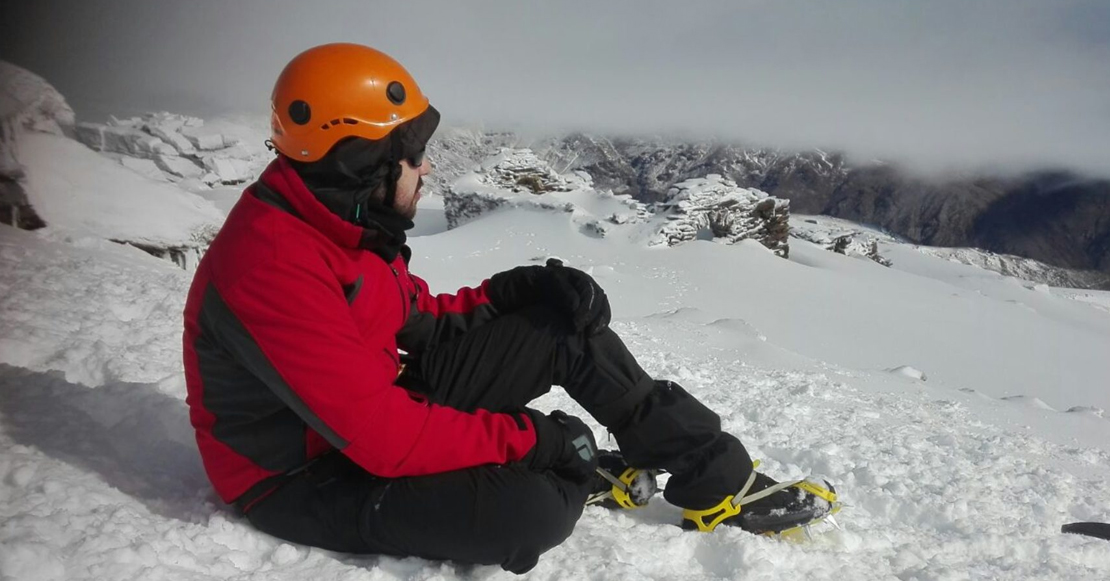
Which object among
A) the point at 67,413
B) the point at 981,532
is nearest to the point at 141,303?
the point at 67,413

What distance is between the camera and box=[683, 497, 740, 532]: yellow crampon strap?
202 cm

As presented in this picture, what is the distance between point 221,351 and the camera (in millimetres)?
1645

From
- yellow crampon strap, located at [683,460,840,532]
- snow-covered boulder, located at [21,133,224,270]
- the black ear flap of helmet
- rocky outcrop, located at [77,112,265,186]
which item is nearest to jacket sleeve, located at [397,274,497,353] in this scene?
the black ear flap of helmet

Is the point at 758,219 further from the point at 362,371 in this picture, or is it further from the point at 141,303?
the point at 362,371

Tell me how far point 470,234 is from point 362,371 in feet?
48.7

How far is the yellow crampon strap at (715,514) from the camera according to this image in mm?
2018

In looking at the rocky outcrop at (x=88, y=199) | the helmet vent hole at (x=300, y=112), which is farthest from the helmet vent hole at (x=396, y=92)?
the rocky outcrop at (x=88, y=199)

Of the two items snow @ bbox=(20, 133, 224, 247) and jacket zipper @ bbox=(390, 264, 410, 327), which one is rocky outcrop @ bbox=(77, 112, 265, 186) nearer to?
snow @ bbox=(20, 133, 224, 247)

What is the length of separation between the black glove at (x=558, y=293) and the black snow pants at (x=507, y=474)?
55 mm

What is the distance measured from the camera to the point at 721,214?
691 inches

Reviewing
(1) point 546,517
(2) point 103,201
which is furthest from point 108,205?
A: (1) point 546,517

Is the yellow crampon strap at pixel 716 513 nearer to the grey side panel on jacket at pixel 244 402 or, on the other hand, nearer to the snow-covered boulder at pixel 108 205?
the grey side panel on jacket at pixel 244 402

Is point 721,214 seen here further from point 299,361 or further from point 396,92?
point 299,361

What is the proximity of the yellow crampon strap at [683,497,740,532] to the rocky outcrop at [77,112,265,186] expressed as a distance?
28501 mm
